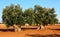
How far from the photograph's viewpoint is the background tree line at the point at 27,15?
4712 centimetres

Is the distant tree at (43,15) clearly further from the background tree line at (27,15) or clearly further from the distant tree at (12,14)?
the distant tree at (12,14)

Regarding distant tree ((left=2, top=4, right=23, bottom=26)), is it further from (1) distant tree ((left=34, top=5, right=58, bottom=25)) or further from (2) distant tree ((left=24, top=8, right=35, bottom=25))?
(1) distant tree ((left=34, top=5, right=58, bottom=25))

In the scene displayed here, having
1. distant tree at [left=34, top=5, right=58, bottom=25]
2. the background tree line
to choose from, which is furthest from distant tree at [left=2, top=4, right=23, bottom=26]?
distant tree at [left=34, top=5, right=58, bottom=25]

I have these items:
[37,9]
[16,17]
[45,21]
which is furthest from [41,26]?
[16,17]

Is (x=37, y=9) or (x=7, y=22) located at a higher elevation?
(x=37, y=9)

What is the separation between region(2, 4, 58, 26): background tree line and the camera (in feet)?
155

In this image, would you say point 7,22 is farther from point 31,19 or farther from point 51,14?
point 51,14

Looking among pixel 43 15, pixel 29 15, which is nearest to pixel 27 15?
pixel 29 15

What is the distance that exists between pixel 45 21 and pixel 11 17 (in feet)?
42.6

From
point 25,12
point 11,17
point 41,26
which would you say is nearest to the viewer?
point 11,17

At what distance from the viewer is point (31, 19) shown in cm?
5234

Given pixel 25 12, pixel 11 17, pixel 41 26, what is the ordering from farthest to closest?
pixel 41 26 < pixel 25 12 < pixel 11 17

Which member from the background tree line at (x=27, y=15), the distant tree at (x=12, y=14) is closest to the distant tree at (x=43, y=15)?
the background tree line at (x=27, y=15)

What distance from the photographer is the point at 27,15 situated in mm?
51688
